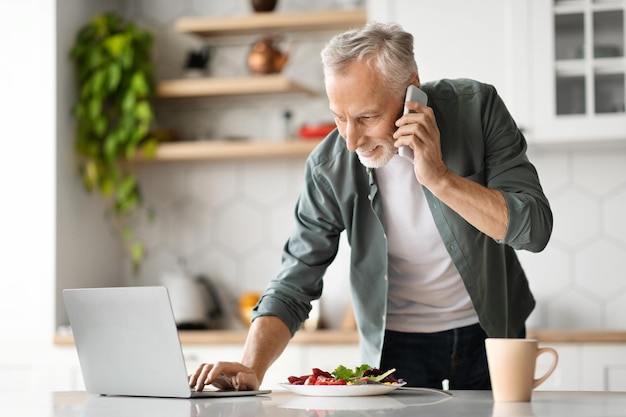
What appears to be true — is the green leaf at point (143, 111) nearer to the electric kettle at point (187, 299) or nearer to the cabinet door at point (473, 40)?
the electric kettle at point (187, 299)

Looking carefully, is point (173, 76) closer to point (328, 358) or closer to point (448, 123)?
point (328, 358)

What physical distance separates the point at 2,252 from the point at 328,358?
1.33 metres

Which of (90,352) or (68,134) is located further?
(68,134)

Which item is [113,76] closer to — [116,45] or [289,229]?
[116,45]

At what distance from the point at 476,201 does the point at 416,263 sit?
14.6 inches

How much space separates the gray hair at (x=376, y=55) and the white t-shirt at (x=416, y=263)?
0.26 metres

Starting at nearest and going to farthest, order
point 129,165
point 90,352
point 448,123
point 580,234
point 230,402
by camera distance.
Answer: point 230,402
point 90,352
point 448,123
point 580,234
point 129,165

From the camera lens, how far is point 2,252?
3.61m

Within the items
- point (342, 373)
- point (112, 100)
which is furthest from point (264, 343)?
point (112, 100)

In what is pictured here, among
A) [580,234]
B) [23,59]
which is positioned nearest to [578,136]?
[580,234]

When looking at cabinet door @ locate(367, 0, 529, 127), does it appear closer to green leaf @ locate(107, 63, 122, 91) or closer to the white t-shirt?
green leaf @ locate(107, 63, 122, 91)

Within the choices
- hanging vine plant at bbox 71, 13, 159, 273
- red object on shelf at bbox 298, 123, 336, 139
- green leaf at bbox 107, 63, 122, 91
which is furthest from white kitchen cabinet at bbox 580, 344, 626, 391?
green leaf at bbox 107, 63, 122, 91

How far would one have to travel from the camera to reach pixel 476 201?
1788 millimetres

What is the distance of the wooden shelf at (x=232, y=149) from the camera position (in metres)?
3.61
